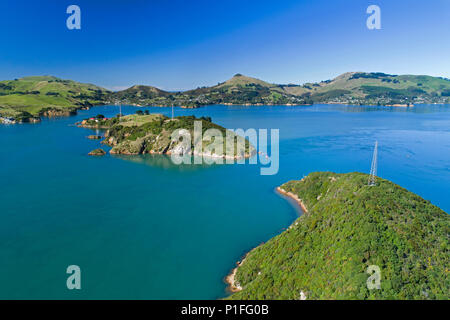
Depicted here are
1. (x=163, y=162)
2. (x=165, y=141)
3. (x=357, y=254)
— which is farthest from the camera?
(x=165, y=141)

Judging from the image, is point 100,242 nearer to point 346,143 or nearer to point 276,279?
point 276,279

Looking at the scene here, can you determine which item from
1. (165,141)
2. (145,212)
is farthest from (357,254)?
(165,141)

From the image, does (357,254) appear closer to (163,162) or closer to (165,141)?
(163,162)

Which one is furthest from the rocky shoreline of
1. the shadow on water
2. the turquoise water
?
the shadow on water

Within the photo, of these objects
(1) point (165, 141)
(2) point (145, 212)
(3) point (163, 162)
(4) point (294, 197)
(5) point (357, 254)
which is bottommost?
(2) point (145, 212)

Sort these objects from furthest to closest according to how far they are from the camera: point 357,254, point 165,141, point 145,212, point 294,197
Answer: point 165,141 < point 294,197 < point 145,212 < point 357,254

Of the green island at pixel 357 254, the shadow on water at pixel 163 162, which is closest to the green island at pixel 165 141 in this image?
the shadow on water at pixel 163 162

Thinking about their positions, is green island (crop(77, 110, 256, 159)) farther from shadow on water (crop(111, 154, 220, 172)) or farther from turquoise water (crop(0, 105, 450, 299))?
turquoise water (crop(0, 105, 450, 299))
